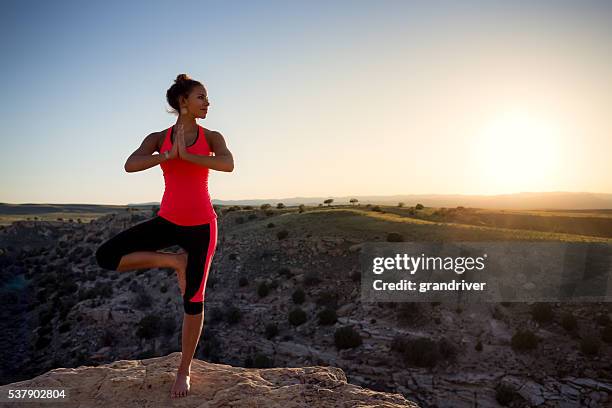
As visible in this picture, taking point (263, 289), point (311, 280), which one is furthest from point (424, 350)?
point (263, 289)

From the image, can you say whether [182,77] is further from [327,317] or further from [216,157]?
[327,317]

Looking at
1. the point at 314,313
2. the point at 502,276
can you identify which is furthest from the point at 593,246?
the point at 314,313

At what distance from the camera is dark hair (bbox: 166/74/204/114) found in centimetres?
447

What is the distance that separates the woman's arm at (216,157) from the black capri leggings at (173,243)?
617mm

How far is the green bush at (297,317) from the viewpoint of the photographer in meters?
18.0

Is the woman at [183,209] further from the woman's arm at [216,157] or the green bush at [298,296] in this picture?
the green bush at [298,296]

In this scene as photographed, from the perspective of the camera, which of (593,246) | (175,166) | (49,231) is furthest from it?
(49,231)

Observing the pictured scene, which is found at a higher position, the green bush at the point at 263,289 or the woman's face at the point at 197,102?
the woman's face at the point at 197,102

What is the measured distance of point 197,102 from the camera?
4.44 meters

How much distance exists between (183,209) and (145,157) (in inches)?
24.3

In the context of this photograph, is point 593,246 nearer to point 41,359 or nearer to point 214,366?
point 214,366

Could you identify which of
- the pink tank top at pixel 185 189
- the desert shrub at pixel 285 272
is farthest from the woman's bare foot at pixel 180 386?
the desert shrub at pixel 285 272

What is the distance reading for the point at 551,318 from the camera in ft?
52.3

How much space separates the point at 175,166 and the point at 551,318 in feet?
53.0
